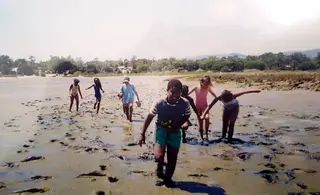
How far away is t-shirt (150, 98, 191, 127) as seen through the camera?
18.2ft

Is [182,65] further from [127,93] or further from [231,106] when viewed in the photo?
[231,106]

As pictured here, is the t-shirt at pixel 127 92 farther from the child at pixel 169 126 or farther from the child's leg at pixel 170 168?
the child's leg at pixel 170 168

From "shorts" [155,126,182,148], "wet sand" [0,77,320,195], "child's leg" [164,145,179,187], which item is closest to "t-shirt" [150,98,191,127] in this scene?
"shorts" [155,126,182,148]

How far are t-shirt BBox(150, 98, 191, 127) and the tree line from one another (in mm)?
30741

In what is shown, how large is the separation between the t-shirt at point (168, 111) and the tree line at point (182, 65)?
101ft

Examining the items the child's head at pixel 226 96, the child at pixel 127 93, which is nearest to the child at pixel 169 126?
the child's head at pixel 226 96

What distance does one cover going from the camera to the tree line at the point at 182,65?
42.5 m

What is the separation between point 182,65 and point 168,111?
34.1 m

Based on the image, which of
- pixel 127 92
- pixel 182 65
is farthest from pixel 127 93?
pixel 182 65

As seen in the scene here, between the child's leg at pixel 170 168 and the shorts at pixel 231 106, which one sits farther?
the shorts at pixel 231 106

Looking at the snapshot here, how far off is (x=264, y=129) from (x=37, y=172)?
7.17 meters

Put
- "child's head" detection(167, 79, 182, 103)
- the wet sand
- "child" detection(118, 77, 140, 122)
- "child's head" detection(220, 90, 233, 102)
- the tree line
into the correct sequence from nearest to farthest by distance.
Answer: "child's head" detection(167, 79, 182, 103) → the wet sand → "child's head" detection(220, 90, 233, 102) → "child" detection(118, 77, 140, 122) → the tree line

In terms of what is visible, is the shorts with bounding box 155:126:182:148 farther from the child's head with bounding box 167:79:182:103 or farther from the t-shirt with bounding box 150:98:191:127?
the child's head with bounding box 167:79:182:103

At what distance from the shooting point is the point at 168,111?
18.3 ft
